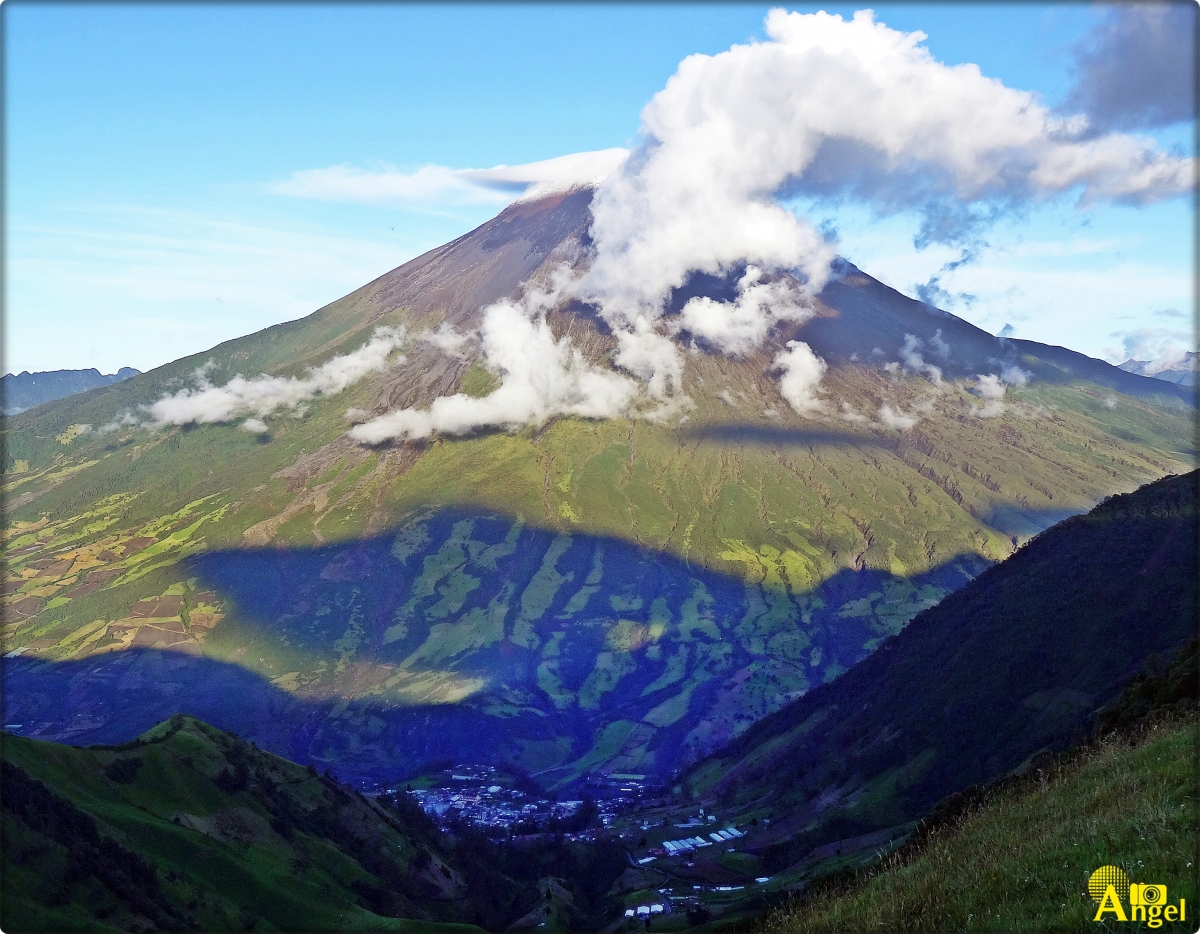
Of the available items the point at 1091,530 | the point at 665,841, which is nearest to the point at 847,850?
the point at 665,841

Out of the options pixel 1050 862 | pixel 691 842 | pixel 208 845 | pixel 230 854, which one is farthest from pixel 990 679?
pixel 1050 862

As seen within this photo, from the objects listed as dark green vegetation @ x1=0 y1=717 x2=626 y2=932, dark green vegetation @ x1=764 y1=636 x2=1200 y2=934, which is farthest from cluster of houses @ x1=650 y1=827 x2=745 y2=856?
dark green vegetation @ x1=764 y1=636 x2=1200 y2=934

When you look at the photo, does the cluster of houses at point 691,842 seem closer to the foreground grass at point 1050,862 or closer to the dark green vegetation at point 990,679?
the dark green vegetation at point 990,679

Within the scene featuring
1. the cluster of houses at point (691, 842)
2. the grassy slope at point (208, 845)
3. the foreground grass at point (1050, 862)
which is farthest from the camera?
the cluster of houses at point (691, 842)

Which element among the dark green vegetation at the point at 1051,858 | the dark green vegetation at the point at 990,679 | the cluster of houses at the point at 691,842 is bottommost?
the cluster of houses at the point at 691,842

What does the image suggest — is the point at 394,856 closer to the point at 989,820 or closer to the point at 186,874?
the point at 186,874

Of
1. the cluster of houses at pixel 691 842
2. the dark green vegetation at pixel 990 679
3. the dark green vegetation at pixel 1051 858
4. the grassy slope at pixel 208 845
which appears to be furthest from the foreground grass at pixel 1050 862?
the cluster of houses at pixel 691 842

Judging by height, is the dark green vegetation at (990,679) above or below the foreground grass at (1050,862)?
below
